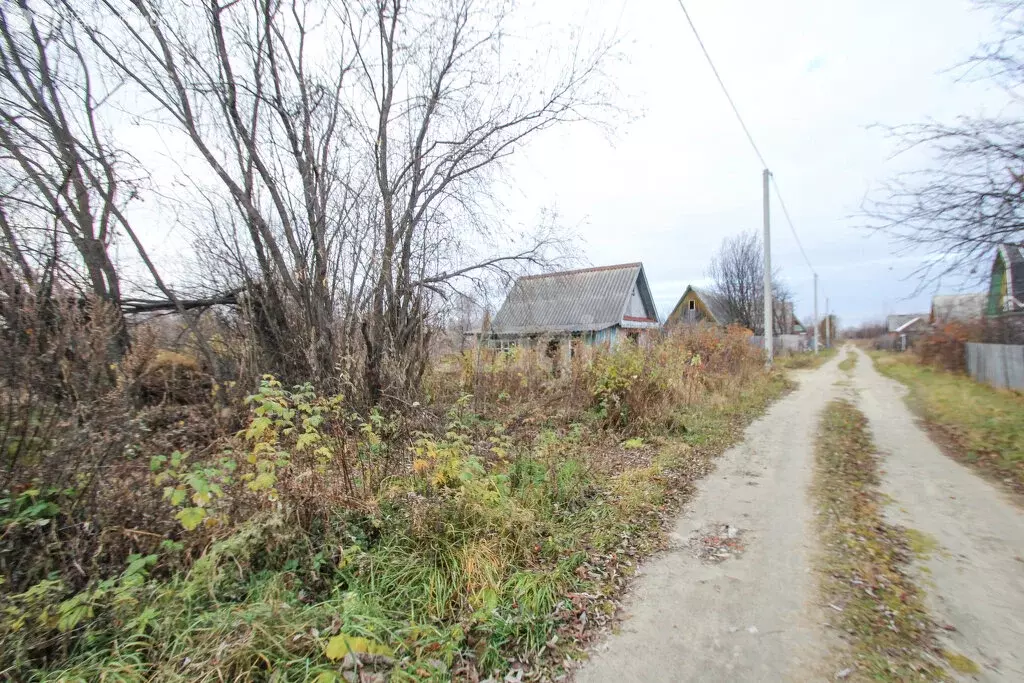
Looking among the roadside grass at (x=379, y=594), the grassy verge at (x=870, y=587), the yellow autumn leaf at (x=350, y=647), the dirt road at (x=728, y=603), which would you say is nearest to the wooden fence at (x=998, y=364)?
the grassy verge at (x=870, y=587)

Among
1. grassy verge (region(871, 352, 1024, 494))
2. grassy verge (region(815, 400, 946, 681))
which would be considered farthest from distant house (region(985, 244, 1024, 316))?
grassy verge (region(815, 400, 946, 681))

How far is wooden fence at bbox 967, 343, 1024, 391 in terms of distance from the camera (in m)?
12.5

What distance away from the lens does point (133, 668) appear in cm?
228

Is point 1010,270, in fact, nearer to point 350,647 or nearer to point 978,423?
point 978,423

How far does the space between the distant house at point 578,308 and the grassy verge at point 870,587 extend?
6.26 m

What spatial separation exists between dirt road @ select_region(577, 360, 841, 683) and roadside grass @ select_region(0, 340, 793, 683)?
226mm

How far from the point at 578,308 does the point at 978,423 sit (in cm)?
1312

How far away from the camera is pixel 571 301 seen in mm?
18078

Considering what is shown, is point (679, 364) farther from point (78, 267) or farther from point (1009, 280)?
point (78, 267)

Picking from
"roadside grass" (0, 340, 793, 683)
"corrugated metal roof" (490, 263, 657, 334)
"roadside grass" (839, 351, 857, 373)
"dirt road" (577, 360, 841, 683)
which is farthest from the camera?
"roadside grass" (839, 351, 857, 373)

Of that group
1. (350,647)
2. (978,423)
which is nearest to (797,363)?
(978,423)

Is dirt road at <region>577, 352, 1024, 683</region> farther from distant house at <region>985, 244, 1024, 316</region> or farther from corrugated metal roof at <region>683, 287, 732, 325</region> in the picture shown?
corrugated metal roof at <region>683, 287, 732, 325</region>

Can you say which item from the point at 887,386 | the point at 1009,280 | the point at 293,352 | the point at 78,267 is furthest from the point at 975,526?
the point at 887,386

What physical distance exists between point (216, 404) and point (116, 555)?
152 inches
